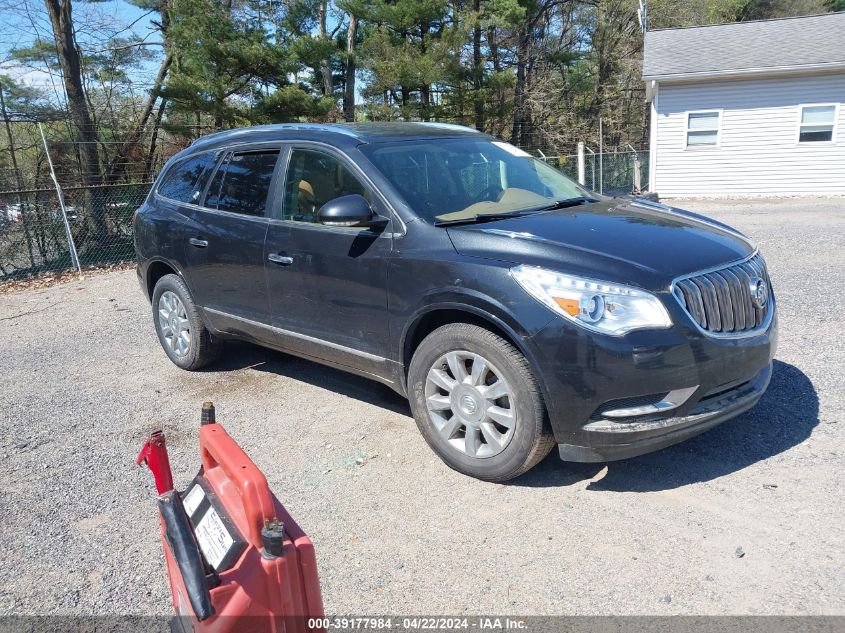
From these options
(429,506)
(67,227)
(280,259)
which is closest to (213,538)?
(429,506)

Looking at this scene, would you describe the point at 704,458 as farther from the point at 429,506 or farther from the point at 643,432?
the point at 429,506

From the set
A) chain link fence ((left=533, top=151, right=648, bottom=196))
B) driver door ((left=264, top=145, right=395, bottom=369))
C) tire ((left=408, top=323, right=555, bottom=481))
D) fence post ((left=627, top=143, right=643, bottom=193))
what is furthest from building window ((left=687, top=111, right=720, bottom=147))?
tire ((left=408, top=323, right=555, bottom=481))

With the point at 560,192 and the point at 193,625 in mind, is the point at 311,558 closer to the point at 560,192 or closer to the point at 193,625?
the point at 193,625

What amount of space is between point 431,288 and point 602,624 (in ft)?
5.91

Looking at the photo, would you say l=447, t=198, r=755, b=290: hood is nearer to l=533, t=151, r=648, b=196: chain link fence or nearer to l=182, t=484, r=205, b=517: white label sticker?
l=182, t=484, r=205, b=517: white label sticker

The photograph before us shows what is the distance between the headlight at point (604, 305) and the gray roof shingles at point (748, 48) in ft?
59.2

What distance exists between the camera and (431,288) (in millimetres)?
3559

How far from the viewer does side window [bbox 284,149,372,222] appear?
13.7 feet

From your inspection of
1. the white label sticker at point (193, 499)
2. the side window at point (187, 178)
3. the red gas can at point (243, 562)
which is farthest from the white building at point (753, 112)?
the red gas can at point (243, 562)

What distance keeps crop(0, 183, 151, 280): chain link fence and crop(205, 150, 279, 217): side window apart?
746cm

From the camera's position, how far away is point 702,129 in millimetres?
19312

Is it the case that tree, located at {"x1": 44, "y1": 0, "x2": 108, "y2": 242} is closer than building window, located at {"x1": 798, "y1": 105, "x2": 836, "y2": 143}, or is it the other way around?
tree, located at {"x1": 44, "y1": 0, "x2": 108, "y2": 242}

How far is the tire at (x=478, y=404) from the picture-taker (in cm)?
327

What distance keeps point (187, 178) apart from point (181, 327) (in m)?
1.25
